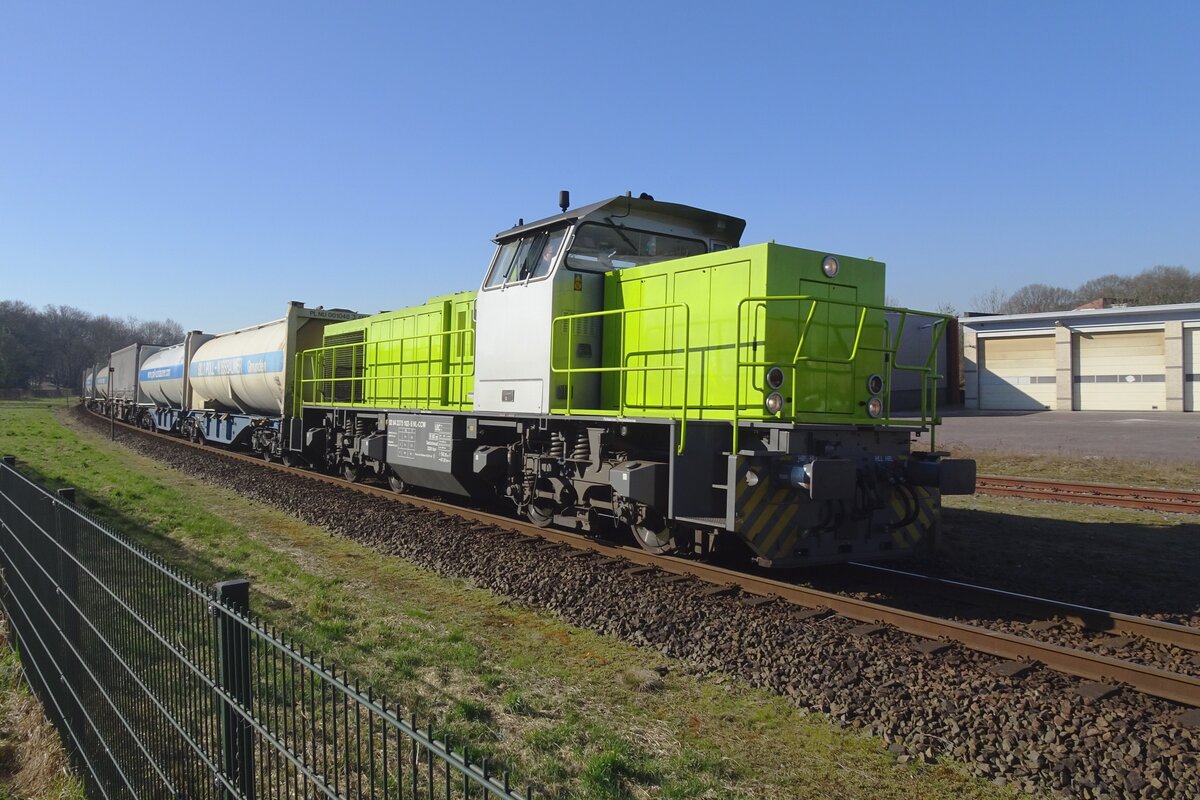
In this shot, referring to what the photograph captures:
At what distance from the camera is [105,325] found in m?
117

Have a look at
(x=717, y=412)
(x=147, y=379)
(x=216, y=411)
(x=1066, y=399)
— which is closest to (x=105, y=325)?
(x=147, y=379)

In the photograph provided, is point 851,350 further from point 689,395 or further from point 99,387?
point 99,387

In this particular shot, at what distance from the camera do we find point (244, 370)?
1956 centimetres

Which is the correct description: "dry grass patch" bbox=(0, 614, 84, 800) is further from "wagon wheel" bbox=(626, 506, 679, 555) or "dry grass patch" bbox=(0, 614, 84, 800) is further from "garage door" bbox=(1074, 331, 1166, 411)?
"garage door" bbox=(1074, 331, 1166, 411)

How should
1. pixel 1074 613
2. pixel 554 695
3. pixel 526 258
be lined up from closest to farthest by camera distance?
pixel 554 695 → pixel 1074 613 → pixel 526 258

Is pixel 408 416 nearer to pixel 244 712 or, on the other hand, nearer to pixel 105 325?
pixel 244 712

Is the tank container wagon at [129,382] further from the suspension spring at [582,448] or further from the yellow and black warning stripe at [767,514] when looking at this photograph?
the yellow and black warning stripe at [767,514]

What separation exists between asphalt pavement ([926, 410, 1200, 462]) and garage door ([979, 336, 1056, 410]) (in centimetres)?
204

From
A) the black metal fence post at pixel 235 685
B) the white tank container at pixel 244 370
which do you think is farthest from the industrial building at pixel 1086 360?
the black metal fence post at pixel 235 685

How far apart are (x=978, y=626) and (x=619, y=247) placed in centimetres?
576

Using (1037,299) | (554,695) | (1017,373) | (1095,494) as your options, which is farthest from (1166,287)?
(554,695)


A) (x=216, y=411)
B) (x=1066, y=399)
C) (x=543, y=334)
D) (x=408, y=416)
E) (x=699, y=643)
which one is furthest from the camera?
(x=1066, y=399)

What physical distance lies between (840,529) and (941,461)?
4.28ft

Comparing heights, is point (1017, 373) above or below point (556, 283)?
above
